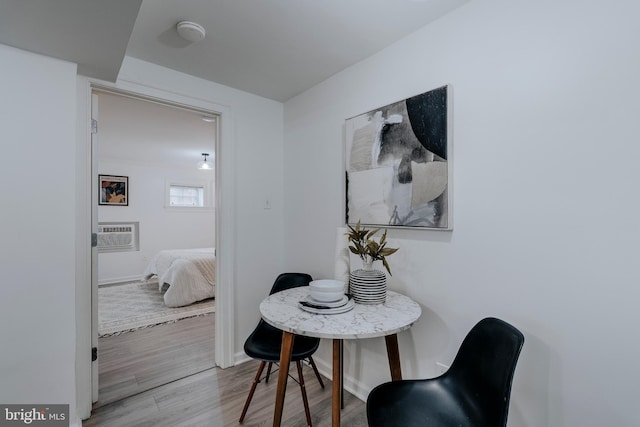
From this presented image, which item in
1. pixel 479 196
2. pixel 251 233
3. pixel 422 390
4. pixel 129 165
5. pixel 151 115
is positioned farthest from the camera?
pixel 129 165

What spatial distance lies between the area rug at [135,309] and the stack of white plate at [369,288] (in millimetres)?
2843

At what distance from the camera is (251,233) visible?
102 inches

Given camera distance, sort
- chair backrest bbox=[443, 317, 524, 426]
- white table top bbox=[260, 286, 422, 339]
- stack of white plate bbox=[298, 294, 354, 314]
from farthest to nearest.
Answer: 1. stack of white plate bbox=[298, 294, 354, 314]
2. white table top bbox=[260, 286, 422, 339]
3. chair backrest bbox=[443, 317, 524, 426]

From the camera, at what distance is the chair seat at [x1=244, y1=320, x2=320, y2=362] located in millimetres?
1729

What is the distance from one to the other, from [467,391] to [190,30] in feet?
7.48

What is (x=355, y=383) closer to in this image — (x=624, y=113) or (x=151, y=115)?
(x=624, y=113)

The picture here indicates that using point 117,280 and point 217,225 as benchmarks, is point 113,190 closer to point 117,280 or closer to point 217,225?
point 117,280

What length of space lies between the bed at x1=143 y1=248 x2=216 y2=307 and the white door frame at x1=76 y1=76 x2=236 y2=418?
1820 millimetres

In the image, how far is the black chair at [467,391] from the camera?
1087 mm

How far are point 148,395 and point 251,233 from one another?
1.35 metres

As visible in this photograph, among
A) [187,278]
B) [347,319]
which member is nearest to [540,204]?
[347,319]

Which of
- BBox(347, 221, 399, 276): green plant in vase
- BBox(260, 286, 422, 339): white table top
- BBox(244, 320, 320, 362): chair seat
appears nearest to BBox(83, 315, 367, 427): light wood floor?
BBox(244, 320, 320, 362): chair seat

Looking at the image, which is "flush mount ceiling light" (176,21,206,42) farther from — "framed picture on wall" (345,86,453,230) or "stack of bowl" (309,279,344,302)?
"stack of bowl" (309,279,344,302)

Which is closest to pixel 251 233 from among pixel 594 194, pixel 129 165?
pixel 594 194
